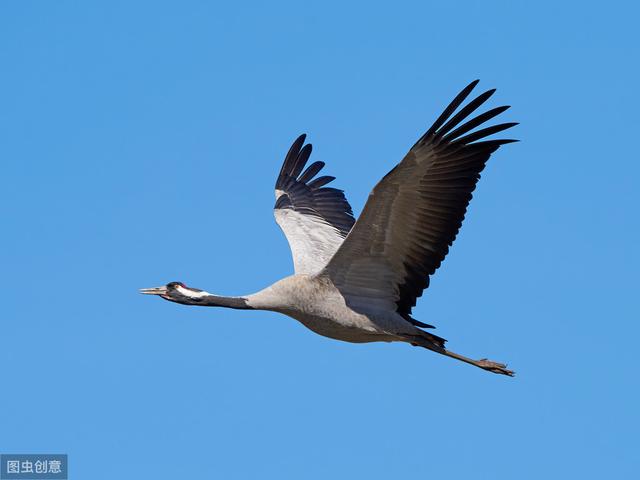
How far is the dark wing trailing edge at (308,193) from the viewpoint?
16250mm

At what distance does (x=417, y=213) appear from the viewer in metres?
12.0

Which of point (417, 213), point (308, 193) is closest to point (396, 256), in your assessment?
point (417, 213)

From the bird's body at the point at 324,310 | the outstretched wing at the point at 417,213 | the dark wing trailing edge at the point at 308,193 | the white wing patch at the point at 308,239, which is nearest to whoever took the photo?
the outstretched wing at the point at 417,213

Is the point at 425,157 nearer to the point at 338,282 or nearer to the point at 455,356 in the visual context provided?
the point at 338,282

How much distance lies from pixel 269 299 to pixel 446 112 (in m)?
2.94

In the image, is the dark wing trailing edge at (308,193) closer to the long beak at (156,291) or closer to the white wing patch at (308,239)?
the white wing patch at (308,239)

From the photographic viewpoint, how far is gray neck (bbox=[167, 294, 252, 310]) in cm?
1288

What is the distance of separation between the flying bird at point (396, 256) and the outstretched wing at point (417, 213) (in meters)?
0.01

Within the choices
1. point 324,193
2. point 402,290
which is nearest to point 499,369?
point 402,290

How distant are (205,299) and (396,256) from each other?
2.31m

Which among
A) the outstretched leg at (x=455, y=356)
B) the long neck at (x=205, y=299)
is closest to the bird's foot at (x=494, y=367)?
the outstretched leg at (x=455, y=356)

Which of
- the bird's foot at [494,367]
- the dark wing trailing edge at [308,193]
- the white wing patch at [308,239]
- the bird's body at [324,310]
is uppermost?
the dark wing trailing edge at [308,193]

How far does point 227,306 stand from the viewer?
42.4ft

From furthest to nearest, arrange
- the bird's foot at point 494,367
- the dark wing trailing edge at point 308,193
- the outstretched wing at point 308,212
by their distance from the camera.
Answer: the dark wing trailing edge at point 308,193
the outstretched wing at point 308,212
the bird's foot at point 494,367
